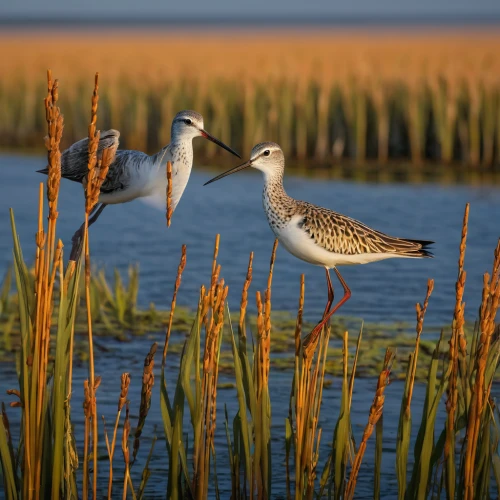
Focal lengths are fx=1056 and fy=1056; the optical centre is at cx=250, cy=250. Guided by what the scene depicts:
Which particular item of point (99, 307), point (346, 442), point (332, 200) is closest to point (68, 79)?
point (332, 200)

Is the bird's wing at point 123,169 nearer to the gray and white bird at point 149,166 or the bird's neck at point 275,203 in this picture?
the gray and white bird at point 149,166

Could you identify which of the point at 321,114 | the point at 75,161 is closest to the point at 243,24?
the point at 321,114

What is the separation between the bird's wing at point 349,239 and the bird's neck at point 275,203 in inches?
2.8

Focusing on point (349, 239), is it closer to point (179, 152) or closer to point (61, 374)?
point (179, 152)

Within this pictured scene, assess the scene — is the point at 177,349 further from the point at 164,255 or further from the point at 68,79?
the point at 68,79

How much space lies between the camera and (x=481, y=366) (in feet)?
12.5

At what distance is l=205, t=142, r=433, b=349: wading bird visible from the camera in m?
5.77

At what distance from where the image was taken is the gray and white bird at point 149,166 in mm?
5988

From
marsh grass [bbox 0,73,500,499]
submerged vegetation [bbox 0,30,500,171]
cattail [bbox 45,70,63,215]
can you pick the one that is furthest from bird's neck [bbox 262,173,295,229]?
submerged vegetation [bbox 0,30,500,171]

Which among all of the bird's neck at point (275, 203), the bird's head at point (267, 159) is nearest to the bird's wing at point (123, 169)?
the bird's head at point (267, 159)

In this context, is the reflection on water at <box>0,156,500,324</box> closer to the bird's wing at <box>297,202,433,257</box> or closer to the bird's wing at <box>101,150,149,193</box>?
the bird's wing at <box>297,202,433,257</box>

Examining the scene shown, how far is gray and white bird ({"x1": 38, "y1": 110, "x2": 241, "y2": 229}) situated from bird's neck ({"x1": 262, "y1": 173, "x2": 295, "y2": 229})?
284 millimetres

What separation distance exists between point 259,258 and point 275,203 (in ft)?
21.3

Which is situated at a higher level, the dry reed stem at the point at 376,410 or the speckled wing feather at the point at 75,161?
the speckled wing feather at the point at 75,161
